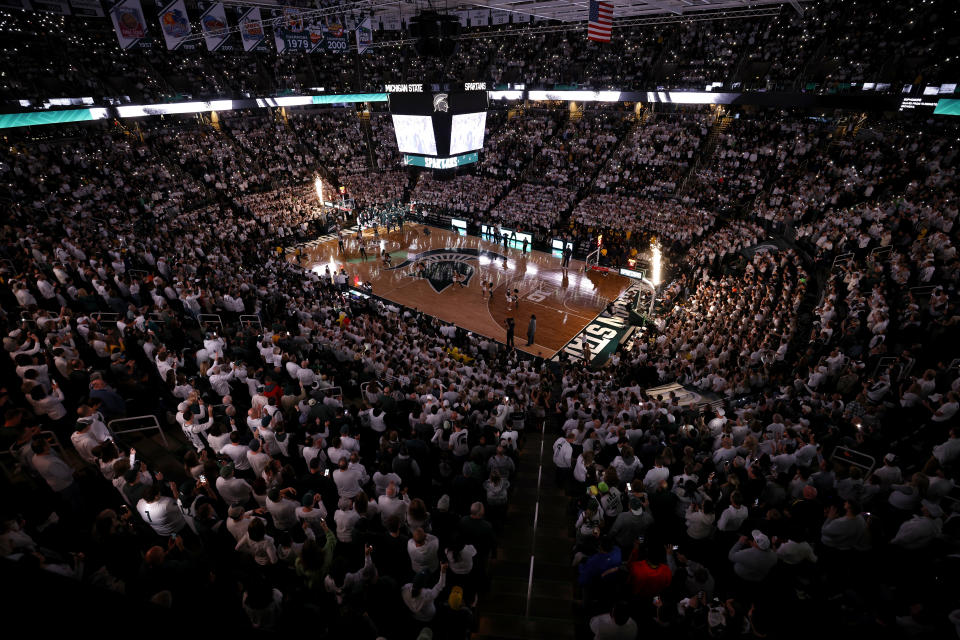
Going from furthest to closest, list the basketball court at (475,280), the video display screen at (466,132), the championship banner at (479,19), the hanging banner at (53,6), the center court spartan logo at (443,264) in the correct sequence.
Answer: the championship banner at (479,19), the hanging banner at (53,6), the center court spartan logo at (443,264), the video display screen at (466,132), the basketball court at (475,280)

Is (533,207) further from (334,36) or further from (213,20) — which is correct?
(213,20)

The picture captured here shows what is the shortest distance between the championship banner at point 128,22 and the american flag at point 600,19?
56.3 feet

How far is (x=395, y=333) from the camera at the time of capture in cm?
1530

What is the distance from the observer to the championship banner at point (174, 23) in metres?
18.0

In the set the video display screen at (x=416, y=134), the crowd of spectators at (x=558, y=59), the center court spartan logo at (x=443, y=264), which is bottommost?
the center court spartan logo at (x=443, y=264)

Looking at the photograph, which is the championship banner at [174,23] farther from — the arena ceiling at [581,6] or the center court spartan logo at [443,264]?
the center court spartan logo at [443,264]

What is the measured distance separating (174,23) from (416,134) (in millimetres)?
11357

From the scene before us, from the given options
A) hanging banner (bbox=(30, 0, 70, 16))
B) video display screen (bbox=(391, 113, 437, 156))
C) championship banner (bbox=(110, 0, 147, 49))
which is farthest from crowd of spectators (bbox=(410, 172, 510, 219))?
hanging banner (bbox=(30, 0, 70, 16))

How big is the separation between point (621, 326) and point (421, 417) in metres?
13.8

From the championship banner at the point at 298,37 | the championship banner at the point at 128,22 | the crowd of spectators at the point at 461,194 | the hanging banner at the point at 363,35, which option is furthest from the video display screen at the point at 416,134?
the championship banner at the point at 128,22

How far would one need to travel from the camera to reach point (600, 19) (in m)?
16.2

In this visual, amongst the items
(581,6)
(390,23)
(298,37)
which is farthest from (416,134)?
(390,23)

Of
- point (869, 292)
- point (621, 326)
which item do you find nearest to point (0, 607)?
point (869, 292)

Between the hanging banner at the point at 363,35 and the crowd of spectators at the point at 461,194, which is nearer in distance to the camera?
the hanging banner at the point at 363,35
